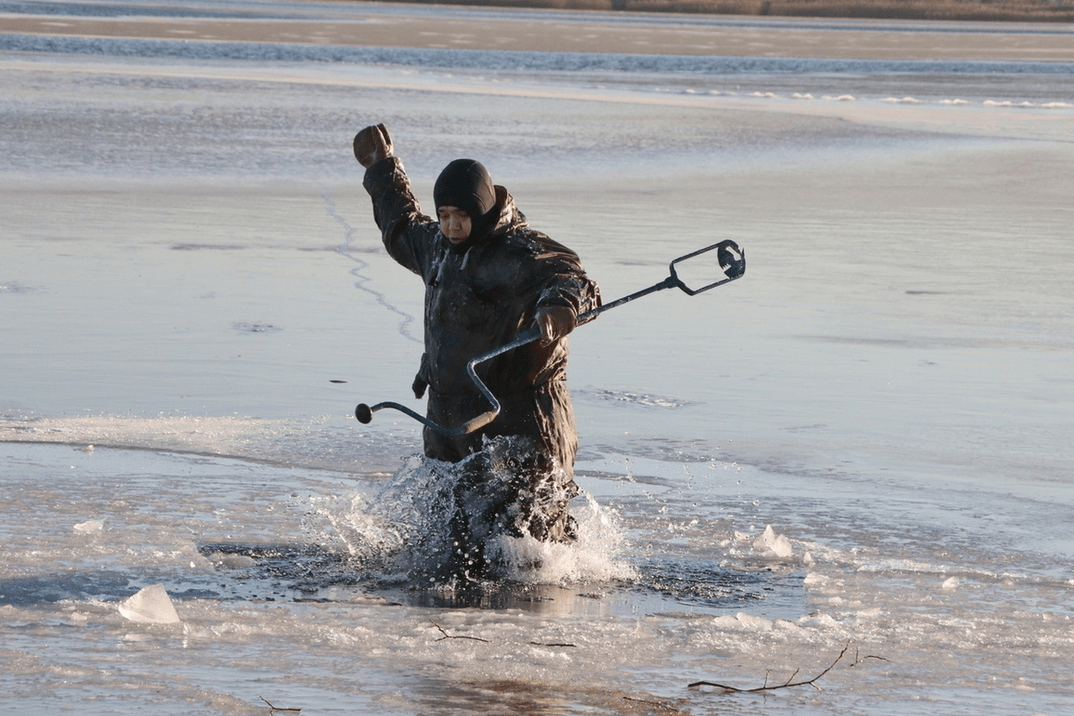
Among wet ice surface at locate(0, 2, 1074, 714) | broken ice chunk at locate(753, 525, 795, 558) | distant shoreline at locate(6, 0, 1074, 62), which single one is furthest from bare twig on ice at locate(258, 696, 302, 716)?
distant shoreline at locate(6, 0, 1074, 62)

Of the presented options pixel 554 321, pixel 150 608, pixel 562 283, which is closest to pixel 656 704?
pixel 554 321

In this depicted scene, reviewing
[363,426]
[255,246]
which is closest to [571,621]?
[363,426]

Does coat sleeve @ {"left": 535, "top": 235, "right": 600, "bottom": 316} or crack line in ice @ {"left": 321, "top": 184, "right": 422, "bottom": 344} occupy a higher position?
coat sleeve @ {"left": 535, "top": 235, "right": 600, "bottom": 316}

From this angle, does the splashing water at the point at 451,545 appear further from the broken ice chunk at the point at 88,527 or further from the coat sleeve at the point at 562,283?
the broken ice chunk at the point at 88,527

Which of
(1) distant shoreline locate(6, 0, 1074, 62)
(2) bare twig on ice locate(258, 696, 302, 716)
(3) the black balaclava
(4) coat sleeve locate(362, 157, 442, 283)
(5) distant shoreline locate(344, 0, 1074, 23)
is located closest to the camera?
(2) bare twig on ice locate(258, 696, 302, 716)

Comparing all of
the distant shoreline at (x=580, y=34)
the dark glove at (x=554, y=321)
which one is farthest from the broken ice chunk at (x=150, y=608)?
the distant shoreline at (x=580, y=34)

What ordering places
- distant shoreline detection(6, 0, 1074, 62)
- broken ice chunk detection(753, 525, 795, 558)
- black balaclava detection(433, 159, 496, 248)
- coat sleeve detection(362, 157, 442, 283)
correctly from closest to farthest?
black balaclava detection(433, 159, 496, 248) < coat sleeve detection(362, 157, 442, 283) < broken ice chunk detection(753, 525, 795, 558) < distant shoreline detection(6, 0, 1074, 62)

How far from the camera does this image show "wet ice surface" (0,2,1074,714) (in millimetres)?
4250

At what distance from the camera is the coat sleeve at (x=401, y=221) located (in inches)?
207

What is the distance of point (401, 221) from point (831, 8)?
→ 78.0m

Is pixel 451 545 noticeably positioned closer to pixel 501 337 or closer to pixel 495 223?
pixel 501 337

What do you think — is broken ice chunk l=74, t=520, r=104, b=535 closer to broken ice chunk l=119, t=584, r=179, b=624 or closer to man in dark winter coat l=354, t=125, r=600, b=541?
broken ice chunk l=119, t=584, r=179, b=624

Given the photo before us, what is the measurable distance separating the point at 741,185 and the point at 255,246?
592 cm

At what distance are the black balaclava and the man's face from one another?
1 centimetres
